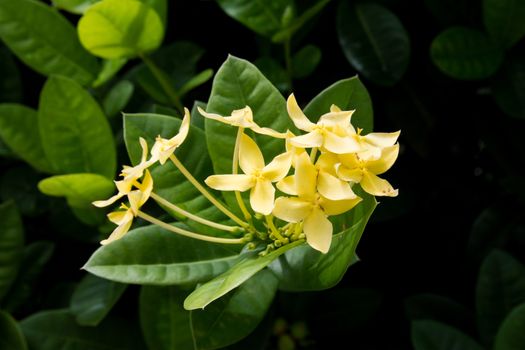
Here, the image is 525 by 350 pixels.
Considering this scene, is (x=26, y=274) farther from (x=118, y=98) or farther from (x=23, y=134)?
(x=118, y=98)

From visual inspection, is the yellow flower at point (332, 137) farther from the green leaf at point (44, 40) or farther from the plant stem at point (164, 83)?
the green leaf at point (44, 40)

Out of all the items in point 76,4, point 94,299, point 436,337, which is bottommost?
point 436,337

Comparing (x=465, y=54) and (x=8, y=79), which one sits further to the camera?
(x=8, y=79)

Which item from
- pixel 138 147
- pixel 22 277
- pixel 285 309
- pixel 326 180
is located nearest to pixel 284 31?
pixel 138 147

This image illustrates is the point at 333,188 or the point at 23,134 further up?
the point at 333,188

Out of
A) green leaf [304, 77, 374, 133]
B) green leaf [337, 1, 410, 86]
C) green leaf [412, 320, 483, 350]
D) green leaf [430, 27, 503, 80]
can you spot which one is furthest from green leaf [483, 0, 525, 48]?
green leaf [412, 320, 483, 350]

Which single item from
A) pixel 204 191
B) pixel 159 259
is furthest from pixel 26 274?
pixel 204 191
